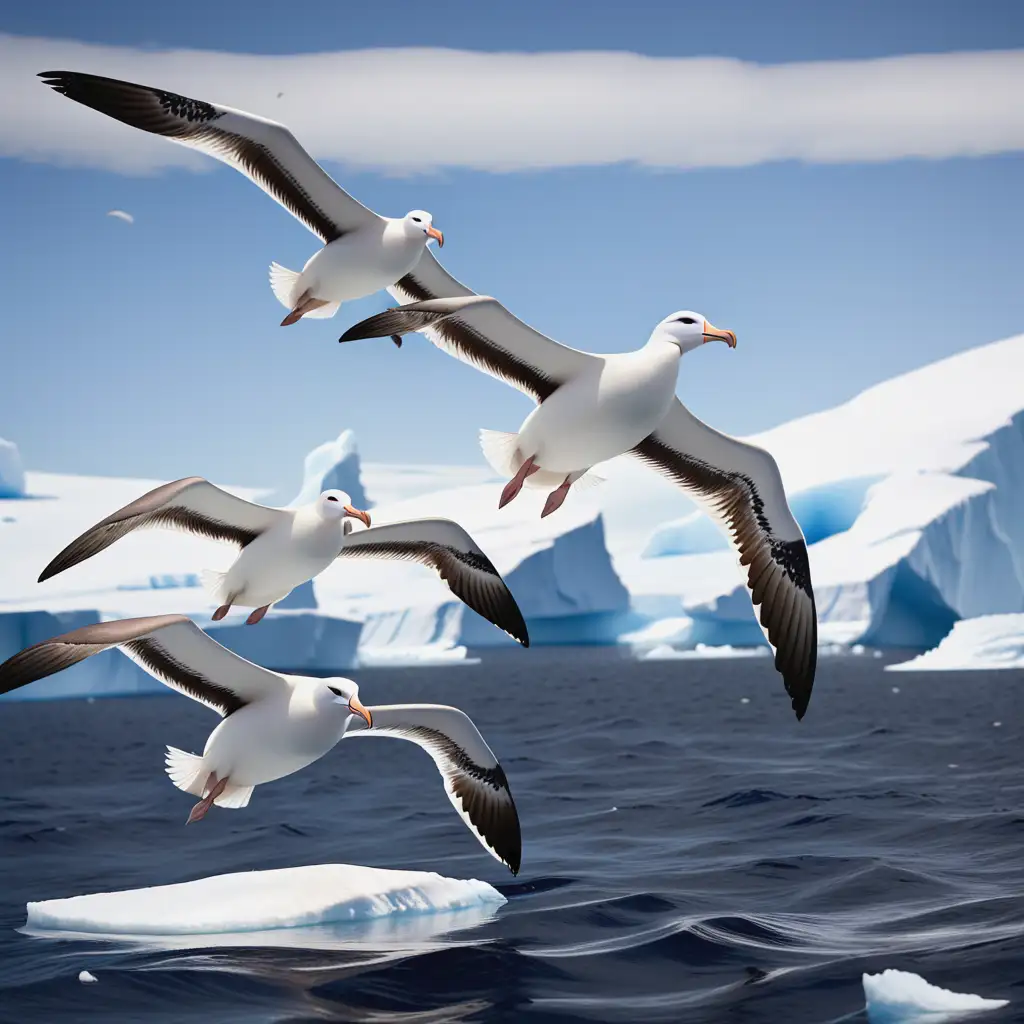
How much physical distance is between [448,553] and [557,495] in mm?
1784

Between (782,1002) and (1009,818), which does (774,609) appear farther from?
(1009,818)

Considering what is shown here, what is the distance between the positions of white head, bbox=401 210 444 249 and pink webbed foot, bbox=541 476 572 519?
1.70m

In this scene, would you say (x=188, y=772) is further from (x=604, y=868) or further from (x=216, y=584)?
(x=604, y=868)

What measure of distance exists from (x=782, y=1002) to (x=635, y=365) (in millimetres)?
5052

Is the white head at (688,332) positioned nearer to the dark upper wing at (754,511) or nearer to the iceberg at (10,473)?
the dark upper wing at (754,511)

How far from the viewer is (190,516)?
8.47 metres

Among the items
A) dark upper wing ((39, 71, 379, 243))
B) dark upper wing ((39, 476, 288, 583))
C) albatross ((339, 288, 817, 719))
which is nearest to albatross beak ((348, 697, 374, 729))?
dark upper wing ((39, 476, 288, 583))

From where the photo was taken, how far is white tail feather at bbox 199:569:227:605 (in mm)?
8281

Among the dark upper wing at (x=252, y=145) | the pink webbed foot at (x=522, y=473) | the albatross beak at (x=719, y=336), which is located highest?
the dark upper wing at (x=252, y=145)

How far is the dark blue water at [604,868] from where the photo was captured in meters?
10.5

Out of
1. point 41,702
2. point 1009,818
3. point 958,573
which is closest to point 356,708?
Answer: point 1009,818

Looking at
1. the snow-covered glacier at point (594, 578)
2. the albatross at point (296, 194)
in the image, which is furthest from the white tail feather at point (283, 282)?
the snow-covered glacier at point (594, 578)

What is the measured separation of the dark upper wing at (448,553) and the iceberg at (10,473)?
180 ft

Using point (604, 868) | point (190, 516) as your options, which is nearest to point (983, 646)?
point (604, 868)
